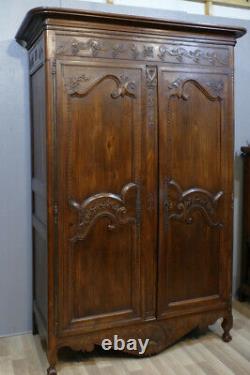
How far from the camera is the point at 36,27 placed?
2.38 metres

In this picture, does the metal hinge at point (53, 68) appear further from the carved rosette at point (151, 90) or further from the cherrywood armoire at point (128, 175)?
the carved rosette at point (151, 90)

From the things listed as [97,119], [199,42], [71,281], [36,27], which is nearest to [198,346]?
[71,281]

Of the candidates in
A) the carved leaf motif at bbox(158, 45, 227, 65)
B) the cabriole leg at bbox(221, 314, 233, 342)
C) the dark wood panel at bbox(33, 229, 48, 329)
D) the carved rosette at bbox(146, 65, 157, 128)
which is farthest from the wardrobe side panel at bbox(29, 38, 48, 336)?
the cabriole leg at bbox(221, 314, 233, 342)

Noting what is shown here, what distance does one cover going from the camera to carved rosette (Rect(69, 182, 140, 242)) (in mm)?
2393

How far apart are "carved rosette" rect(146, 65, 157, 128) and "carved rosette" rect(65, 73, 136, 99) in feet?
0.31

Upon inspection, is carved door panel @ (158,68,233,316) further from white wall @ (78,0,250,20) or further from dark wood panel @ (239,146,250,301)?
white wall @ (78,0,250,20)

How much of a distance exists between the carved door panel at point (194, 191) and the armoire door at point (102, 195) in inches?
4.5

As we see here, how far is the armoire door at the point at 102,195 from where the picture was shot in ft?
7.70

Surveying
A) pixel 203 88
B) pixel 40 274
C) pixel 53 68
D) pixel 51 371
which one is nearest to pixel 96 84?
pixel 53 68

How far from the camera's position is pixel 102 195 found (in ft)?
7.95

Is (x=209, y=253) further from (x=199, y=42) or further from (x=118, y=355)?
(x=199, y=42)

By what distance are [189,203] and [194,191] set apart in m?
0.08

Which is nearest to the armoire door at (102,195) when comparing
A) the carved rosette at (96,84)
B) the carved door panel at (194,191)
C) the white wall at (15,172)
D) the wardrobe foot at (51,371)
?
the carved rosette at (96,84)

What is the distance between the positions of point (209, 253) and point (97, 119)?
1131 millimetres
